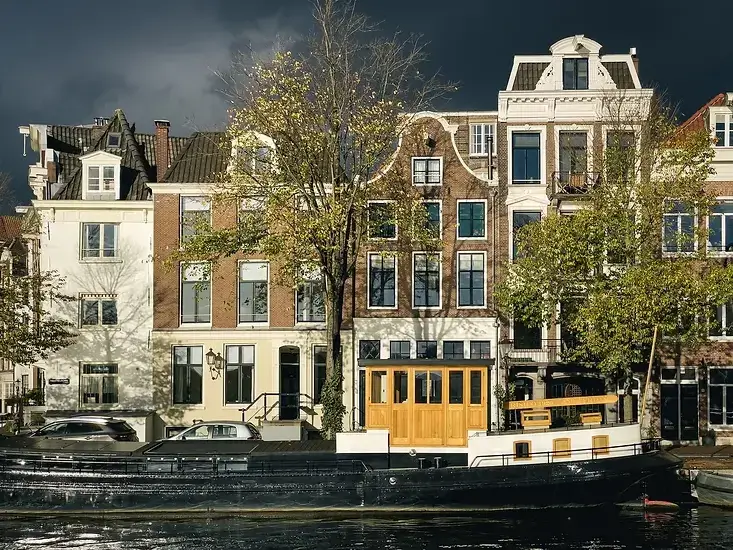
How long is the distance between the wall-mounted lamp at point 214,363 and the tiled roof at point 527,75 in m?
17.2

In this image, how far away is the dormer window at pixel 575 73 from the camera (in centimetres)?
4034

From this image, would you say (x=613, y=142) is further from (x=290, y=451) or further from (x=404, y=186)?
(x=290, y=451)

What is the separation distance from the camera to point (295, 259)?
33.1m

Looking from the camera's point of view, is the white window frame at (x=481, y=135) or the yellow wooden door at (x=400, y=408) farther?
the white window frame at (x=481, y=135)

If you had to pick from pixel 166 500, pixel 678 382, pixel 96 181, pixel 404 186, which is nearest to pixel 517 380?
pixel 678 382

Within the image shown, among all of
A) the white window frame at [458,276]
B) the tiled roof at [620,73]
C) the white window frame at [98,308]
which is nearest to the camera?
the tiled roof at [620,73]

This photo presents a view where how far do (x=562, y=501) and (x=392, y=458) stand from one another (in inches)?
203

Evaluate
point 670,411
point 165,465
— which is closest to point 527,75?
point 670,411

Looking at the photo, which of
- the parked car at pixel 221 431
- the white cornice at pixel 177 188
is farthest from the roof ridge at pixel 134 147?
the parked car at pixel 221 431

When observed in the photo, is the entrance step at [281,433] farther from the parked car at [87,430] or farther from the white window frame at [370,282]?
the white window frame at [370,282]

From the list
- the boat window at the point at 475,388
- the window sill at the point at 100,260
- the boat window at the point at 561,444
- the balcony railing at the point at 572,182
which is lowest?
the boat window at the point at 561,444

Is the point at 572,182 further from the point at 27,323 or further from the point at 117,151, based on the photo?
the point at 27,323

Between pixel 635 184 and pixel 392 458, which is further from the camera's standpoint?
pixel 635 184

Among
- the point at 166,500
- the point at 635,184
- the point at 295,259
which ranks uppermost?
the point at 635,184
